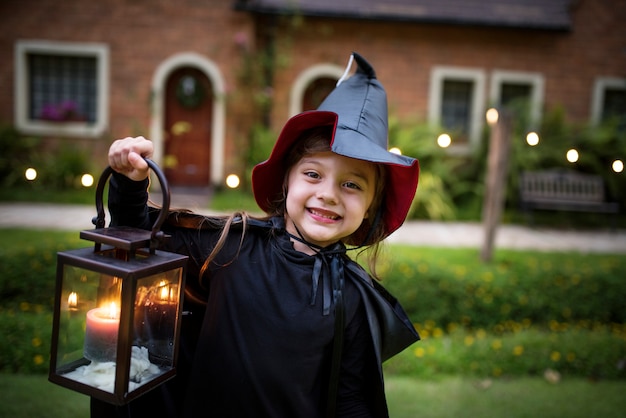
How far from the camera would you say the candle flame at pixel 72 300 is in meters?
1.26

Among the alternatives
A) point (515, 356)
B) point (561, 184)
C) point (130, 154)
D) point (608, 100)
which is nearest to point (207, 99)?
point (561, 184)

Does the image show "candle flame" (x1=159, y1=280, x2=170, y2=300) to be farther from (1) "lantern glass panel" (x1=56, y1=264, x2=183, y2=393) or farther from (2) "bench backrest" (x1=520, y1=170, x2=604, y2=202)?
(2) "bench backrest" (x1=520, y1=170, x2=604, y2=202)

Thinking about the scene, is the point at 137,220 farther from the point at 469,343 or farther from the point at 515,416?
the point at 469,343

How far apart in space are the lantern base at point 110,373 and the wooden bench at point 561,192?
9069 millimetres

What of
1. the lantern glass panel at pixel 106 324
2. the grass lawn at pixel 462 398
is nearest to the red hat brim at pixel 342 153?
the lantern glass panel at pixel 106 324

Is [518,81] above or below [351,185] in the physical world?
above

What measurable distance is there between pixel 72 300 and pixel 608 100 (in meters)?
12.6

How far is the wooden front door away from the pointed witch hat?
8806mm

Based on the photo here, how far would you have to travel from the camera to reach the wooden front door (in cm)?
1030

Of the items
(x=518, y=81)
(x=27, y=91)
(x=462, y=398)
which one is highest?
(x=518, y=81)

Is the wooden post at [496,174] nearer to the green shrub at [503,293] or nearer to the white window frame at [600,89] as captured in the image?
the green shrub at [503,293]

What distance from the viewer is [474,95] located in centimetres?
1089

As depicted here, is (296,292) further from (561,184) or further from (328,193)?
(561,184)

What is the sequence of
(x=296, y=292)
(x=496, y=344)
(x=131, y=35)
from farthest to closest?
(x=131, y=35)
(x=496, y=344)
(x=296, y=292)
